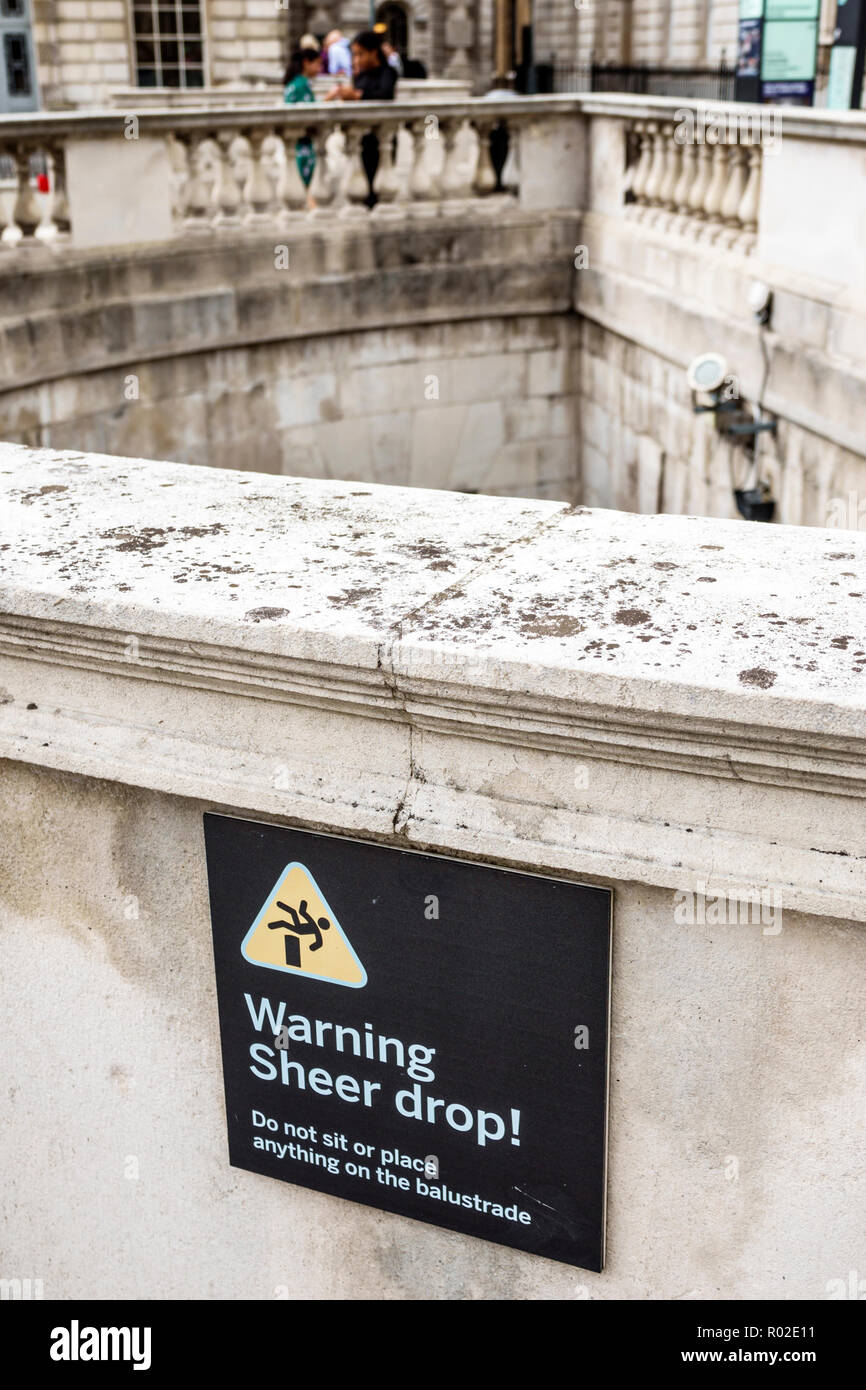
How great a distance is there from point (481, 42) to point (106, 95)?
2445 centimetres

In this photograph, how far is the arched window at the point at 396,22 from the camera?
148 ft

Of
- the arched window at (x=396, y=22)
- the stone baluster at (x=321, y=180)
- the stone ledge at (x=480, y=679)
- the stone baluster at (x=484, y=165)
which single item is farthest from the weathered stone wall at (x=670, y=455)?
the arched window at (x=396, y=22)

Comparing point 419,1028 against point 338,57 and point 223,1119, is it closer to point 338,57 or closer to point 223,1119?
point 223,1119

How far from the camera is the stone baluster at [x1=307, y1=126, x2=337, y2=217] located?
10.9m

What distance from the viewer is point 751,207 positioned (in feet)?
27.8

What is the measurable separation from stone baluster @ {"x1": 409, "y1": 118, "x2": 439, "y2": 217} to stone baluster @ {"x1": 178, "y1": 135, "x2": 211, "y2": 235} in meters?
1.79

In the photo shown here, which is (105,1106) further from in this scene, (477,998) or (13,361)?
(13,361)

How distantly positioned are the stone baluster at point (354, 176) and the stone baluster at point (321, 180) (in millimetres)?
130

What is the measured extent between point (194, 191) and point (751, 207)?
4.04 m

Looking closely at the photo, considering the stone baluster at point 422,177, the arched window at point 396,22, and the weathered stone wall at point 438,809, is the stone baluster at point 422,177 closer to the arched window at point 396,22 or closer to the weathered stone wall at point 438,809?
the weathered stone wall at point 438,809

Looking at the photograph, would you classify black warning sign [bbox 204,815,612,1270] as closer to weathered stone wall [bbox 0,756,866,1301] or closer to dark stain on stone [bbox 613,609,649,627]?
weathered stone wall [bbox 0,756,866,1301]

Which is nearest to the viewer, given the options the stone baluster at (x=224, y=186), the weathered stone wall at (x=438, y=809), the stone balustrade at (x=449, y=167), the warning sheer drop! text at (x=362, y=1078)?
the weathered stone wall at (x=438, y=809)

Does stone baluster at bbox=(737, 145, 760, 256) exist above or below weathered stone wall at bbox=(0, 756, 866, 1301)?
above

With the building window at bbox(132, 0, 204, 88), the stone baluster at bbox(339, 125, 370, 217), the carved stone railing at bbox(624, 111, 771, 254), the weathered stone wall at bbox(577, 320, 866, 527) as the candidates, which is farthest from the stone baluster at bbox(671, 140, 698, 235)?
the building window at bbox(132, 0, 204, 88)
